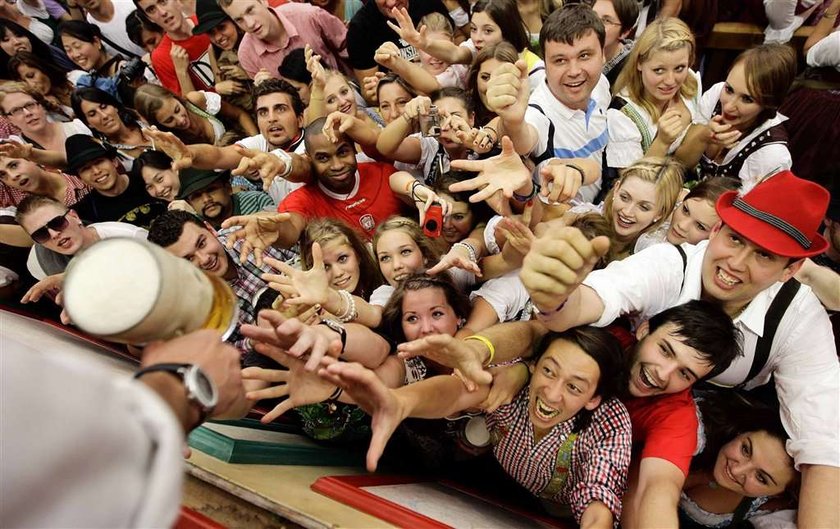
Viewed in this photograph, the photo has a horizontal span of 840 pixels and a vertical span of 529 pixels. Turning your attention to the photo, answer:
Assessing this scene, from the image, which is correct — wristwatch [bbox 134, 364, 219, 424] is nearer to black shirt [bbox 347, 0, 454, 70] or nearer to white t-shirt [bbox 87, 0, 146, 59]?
black shirt [bbox 347, 0, 454, 70]

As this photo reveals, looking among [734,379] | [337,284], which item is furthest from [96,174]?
[734,379]

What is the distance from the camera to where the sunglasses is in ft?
7.46

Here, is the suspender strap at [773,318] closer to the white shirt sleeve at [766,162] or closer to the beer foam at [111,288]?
the white shirt sleeve at [766,162]

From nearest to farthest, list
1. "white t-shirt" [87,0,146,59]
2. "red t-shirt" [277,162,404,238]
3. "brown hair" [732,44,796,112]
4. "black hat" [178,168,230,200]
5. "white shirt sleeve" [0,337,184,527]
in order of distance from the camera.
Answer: "white shirt sleeve" [0,337,184,527], "brown hair" [732,44,796,112], "red t-shirt" [277,162,404,238], "black hat" [178,168,230,200], "white t-shirt" [87,0,146,59]

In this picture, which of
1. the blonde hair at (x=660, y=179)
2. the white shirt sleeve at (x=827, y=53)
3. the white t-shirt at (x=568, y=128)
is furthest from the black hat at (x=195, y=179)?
the white shirt sleeve at (x=827, y=53)

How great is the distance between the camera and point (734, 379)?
1597 mm

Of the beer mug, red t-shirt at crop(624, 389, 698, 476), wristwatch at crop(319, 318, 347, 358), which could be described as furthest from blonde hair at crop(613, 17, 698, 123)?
the beer mug

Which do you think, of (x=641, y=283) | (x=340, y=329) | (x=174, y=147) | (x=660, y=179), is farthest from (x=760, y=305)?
(x=174, y=147)

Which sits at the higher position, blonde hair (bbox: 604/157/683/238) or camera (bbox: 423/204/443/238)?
blonde hair (bbox: 604/157/683/238)

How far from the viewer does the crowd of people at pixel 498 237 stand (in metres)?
1.38

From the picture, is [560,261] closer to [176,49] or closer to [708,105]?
[708,105]

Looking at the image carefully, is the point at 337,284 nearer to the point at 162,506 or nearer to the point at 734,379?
the point at 734,379

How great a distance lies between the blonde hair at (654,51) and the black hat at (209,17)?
7.76 ft

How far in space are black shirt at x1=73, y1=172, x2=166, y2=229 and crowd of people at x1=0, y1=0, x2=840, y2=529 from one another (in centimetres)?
1
